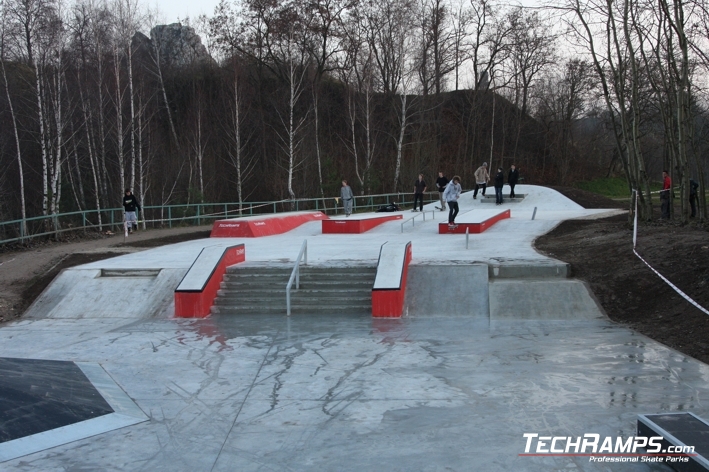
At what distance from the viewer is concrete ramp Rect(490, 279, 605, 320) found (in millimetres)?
10930

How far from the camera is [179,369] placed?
7.89 m

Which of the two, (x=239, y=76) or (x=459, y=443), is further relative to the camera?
(x=239, y=76)

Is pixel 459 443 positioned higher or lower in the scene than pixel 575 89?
lower

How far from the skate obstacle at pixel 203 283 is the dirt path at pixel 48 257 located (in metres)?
3.33

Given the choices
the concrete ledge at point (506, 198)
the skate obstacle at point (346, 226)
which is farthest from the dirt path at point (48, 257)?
the concrete ledge at point (506, 198)

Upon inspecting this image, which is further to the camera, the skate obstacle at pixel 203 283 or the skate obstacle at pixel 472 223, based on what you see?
the skate obstacle at pixel 472 223

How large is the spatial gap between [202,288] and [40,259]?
6.83 meters

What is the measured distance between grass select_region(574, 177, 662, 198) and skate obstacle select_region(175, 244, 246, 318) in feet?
141

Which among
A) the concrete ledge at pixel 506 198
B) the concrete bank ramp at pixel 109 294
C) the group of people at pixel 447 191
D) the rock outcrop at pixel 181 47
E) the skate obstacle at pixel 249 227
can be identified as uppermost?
the rock outcrop at pixel 181 47

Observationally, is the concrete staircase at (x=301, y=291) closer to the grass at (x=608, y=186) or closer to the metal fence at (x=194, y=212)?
the metal fence at (x=194, y=212)

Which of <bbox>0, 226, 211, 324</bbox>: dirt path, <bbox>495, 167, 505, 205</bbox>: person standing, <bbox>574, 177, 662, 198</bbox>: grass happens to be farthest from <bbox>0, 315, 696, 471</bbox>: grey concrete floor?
<bbox>574, 177, 662, 198</bbox>: grass

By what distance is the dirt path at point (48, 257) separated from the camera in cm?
1321

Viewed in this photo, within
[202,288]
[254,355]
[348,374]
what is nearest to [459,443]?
[348,374]

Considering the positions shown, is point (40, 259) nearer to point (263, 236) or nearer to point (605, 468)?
point (263, 236)
